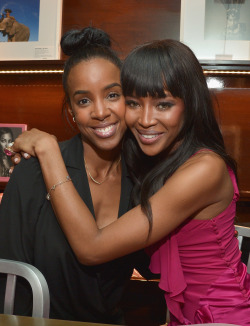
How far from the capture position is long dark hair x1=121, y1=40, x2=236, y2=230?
128cm

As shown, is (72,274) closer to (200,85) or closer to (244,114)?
(200,85)

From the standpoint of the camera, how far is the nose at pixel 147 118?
129 cm

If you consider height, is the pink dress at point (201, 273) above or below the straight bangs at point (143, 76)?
below

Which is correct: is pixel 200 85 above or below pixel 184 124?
above

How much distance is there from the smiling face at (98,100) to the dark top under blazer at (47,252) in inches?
7.4

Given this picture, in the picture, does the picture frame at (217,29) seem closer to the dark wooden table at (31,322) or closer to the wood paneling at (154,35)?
the wood paneling at (154,35)

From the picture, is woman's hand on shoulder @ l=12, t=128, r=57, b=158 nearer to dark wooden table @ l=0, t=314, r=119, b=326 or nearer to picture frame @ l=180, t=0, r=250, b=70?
dark wooden table @ l=0, t=314, r=119, b=326

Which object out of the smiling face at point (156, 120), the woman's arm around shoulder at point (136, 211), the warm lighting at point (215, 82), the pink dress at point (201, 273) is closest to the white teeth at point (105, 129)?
the smiling face at point (156, 120)

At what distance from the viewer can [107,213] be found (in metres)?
1.50

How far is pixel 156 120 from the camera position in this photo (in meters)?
1.30

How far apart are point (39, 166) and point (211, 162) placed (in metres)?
0.54

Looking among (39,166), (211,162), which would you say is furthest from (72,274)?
(211,162)

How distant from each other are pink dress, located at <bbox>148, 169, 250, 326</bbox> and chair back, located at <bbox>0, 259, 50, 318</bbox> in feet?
1.29

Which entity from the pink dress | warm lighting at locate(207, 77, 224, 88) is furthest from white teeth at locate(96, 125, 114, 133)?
warm lighting at locate(207, 77, 224, 88)
